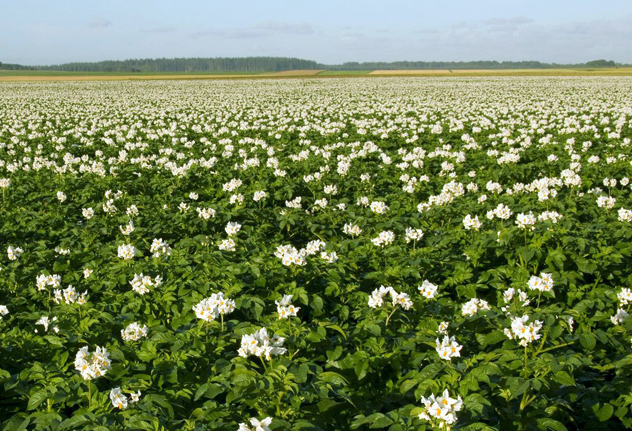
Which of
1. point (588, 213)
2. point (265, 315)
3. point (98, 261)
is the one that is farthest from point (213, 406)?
point (588, 213)

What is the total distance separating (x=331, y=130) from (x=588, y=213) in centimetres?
1139

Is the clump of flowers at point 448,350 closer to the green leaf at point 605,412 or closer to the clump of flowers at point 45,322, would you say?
the green leaf at point 605,412

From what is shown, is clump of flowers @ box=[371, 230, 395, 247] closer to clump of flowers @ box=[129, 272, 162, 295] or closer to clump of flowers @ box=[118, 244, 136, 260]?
clump of flowers @ box=[129, 272, 162, 295]

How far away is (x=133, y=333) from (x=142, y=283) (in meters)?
0.79

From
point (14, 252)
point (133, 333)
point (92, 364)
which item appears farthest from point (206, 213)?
point (92, 364)

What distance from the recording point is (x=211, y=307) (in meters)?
3.93

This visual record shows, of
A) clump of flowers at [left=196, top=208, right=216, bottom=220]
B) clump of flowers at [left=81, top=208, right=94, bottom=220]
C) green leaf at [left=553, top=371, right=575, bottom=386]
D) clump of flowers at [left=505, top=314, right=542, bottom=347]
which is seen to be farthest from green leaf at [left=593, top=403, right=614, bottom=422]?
clump of flowers at [left=81, top=208, right=94, bottom=220]

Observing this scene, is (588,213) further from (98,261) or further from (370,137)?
(370,137)

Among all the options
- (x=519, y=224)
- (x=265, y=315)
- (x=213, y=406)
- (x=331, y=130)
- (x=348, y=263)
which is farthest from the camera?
(x=331, y=130)

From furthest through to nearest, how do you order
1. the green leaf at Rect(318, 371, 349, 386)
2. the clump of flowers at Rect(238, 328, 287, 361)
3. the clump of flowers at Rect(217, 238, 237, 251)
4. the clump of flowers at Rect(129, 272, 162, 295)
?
the clump of flowers at Rect(217, 238, 237, 251) < the clump of flowers at Rect(129, 272, 162, 295) < the clump of flowers at Rect(238, 328, 287, 361) < the green leaf at Rect(318, 371, 349, 386)

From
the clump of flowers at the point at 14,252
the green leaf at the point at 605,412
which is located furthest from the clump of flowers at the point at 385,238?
the clump of flowers at the point at 14,252

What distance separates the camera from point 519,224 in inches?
240

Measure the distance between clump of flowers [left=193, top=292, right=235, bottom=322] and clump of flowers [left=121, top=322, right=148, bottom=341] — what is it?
Result: 0.43 metres

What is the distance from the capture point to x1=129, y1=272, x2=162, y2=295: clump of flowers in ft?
14.9
